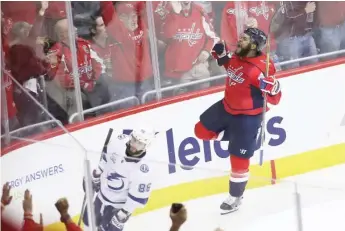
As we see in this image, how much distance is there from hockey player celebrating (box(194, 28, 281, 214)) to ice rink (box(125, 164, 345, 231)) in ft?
1.18

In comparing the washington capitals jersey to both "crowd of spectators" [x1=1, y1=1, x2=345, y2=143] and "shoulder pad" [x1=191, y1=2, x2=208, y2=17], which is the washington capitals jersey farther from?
"shoulder pad" [x1=191, y1=2, x2=208, y2=17]

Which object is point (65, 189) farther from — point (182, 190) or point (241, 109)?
point (241, 109)

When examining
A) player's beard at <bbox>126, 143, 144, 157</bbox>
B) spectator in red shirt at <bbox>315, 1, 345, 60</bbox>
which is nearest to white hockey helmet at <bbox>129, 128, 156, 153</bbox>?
player's beard at <bbox>126, 143, 144, 157</bbox>

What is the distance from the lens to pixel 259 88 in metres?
3.57

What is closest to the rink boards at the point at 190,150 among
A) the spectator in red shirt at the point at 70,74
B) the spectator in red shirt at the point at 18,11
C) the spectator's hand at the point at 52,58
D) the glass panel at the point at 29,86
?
the glass panel at the point at 29,86

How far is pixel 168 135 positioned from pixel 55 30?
1.54 ft

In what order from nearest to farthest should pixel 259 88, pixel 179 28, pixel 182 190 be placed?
pixel 182 190 → pixel 259 88 → pixel 179 28

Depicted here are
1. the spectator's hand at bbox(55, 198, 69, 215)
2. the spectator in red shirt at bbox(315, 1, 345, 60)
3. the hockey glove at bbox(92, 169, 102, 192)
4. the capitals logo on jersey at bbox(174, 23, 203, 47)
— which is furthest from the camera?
the spectator in red shirt at bbox(315, 1, 345, 60)

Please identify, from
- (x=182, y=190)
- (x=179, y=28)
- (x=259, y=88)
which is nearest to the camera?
(x=182, y=190)

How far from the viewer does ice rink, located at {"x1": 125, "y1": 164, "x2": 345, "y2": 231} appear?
117 inches

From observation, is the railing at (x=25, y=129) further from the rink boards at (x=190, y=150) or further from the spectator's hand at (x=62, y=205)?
the spectator's hand at (x=62, y=205)

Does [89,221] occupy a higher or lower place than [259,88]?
lower

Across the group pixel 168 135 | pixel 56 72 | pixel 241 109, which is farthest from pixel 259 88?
pixel 56 72

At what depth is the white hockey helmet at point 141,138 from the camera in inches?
137
